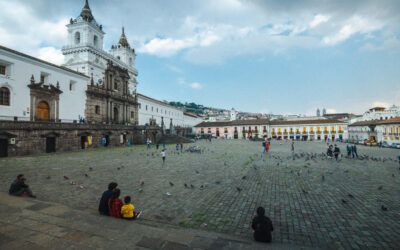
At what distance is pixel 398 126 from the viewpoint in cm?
3947

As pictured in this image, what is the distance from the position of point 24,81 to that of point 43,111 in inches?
154

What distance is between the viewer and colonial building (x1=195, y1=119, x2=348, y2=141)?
62.8m

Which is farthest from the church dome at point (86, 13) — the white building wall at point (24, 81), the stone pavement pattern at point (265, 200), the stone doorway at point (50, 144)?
the stone pavement pattern at point (265, 200)

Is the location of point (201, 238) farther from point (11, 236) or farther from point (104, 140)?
point (104, 140)

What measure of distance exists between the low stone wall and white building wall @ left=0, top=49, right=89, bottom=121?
204cm

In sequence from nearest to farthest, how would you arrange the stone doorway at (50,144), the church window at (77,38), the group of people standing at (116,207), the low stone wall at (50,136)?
the group of people standing at (116,207) → the low stone wall at (50,136) → the stone doorway at (50,144) → the church window at (77,38)

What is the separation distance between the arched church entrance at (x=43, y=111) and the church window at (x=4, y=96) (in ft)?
9.48

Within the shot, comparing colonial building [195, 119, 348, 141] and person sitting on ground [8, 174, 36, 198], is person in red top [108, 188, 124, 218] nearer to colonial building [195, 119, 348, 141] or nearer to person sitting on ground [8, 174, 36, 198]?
person sitting on ground [8, 174, 36, 198]

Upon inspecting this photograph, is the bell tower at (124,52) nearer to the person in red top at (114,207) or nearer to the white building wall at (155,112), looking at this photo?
the white building wall at (155,112)

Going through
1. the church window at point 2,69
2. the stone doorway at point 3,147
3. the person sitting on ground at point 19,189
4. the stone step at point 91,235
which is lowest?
the stone step at point 91,235

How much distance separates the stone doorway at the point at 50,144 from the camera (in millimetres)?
21188

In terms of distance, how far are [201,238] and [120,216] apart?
7.60 feet

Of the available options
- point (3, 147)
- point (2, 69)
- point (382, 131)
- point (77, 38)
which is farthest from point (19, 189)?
point (382, 131)

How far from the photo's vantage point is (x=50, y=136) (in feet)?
70.0
